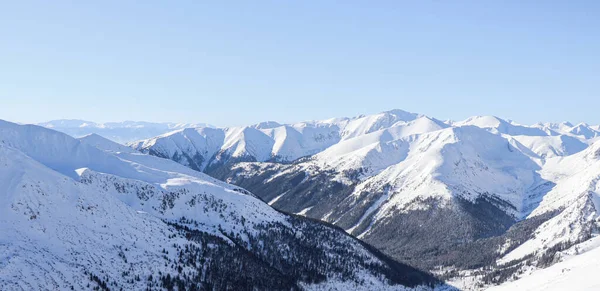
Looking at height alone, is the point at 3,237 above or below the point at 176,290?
above

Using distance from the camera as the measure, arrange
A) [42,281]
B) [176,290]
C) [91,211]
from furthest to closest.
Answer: [91,211] → [176,290] → [42,281]

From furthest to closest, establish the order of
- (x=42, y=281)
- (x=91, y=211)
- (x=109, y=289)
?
(x=91, y=211)
(x=109, y=289)
(x=42, y=281)

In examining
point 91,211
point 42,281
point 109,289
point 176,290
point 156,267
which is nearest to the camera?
point 42,281

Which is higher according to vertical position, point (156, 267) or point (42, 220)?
point (42, 220)

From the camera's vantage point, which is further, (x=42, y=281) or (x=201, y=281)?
(x=201, y=281)

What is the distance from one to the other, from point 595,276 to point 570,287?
1373 centimetres

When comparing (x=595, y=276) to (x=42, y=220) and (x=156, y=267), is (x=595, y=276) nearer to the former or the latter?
(x=156, y=267)

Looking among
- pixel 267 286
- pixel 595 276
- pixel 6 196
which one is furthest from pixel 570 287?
pixel 6 196

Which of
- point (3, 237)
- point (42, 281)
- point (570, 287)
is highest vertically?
point (3, 237)

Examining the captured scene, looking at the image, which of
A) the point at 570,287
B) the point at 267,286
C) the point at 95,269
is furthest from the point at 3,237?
the point at 570,287

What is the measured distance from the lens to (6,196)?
170 m

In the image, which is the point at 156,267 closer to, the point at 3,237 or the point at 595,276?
the point at 3,237

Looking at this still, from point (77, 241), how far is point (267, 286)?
253 ft

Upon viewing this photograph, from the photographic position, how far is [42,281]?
13012cm
